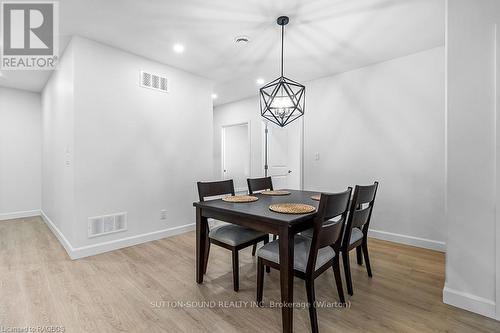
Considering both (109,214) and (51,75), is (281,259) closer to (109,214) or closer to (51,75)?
(109,214)

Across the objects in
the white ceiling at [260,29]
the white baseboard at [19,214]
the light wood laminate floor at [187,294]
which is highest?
the white ceiling at [260,29]

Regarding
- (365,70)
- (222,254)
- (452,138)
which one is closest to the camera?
(452,138)

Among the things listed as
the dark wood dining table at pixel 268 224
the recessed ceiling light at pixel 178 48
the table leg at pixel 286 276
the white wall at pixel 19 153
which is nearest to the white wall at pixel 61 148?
the white wall at pixel 19 153

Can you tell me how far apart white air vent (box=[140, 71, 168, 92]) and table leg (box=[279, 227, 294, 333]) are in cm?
280

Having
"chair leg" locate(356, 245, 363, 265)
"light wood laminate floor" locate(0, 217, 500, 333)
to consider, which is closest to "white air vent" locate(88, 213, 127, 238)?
"light wood laminate floor" locate(0, 217, 500, 333)

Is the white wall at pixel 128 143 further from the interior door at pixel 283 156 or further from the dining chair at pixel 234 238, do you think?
the interior door at pixel 283 156

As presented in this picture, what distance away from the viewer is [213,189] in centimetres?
257

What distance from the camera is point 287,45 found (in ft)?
9.57

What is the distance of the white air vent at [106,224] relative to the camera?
2840mm

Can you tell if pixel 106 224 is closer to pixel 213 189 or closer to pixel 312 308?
pixel 213 189

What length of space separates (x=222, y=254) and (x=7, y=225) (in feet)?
13.0

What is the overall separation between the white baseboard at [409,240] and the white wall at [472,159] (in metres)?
1.32

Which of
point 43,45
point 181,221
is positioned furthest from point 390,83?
point 43,45

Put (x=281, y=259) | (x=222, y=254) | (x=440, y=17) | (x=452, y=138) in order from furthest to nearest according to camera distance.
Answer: (x=222, y=254), (x=440, y=17), (x=452, y=138), (x=281, y=259)
